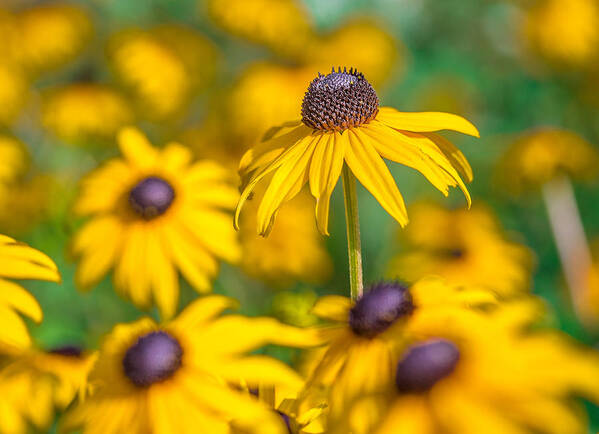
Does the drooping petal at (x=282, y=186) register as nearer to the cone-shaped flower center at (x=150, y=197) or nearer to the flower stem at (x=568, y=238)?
the cone-shaped flower center at (x=150, y=197)

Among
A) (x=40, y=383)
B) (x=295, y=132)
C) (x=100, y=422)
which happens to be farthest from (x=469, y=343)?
(x=40, y=383)

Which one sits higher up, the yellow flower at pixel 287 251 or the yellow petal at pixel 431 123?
the yellow petal at pixel 431 123

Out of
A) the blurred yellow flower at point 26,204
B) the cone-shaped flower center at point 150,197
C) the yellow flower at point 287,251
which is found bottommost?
the blurred yellow flower at point 26,204

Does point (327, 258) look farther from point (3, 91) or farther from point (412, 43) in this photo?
point (412, 43)

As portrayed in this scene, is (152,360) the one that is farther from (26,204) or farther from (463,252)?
(26,204)

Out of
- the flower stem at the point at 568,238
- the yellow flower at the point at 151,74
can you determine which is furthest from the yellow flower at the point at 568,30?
the yellow flower at the point at 151,74

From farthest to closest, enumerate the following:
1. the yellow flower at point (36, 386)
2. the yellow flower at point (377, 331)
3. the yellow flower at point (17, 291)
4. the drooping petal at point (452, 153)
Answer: the yellow flower at point (36, 386) < the drooping petal at point (452, 153) < the yellow flower at point (17, 291) < the yellow flower at point (377, 331)
